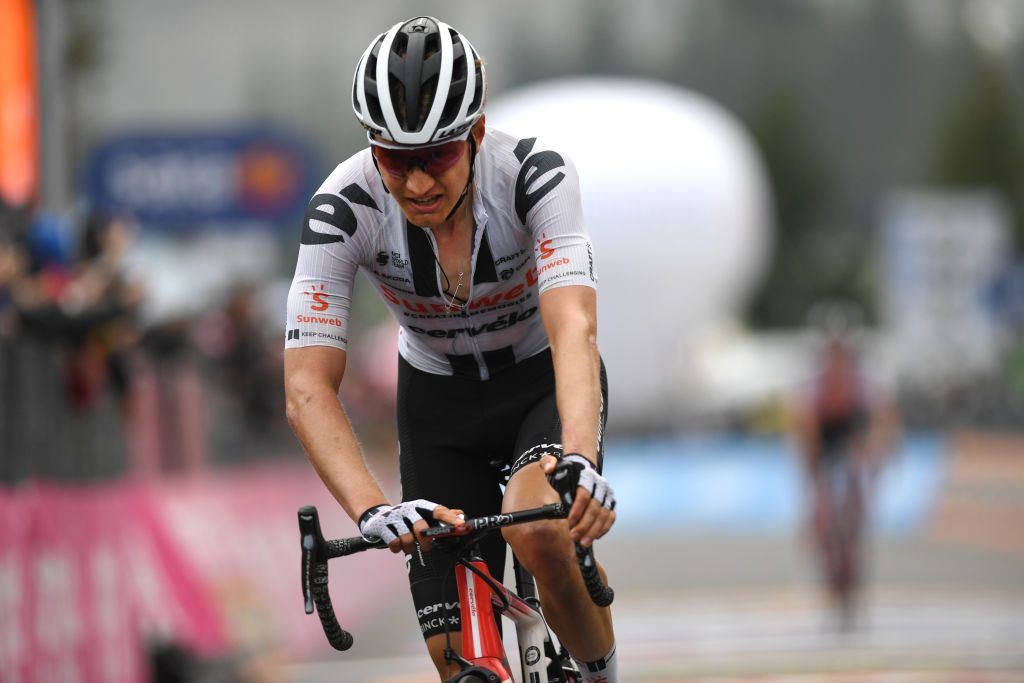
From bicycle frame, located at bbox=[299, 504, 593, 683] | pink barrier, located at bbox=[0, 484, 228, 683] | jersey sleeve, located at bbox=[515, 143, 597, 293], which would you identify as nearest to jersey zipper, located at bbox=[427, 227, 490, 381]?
jersey sleeve, located at bbox=[515, 143, 597, 293]

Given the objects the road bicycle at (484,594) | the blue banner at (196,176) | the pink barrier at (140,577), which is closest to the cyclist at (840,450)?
the pink barrier at (140,577)

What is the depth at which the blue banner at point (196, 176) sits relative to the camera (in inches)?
548

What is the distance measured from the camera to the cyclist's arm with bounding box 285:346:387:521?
4.42m

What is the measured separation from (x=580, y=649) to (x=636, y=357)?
173 feet

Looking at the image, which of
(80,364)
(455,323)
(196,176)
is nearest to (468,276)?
(455,323)

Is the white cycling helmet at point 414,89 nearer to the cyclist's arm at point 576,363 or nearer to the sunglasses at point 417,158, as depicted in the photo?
the sunglasses at point 417,158

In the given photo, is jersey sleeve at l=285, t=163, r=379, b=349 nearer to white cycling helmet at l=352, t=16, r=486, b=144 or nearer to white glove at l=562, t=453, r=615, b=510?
white cycling helmet at l=352, t=16, r=486, b=144

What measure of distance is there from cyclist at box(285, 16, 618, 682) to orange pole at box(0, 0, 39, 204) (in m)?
6.70

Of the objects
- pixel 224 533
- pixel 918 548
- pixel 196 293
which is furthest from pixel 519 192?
pixel 196 293

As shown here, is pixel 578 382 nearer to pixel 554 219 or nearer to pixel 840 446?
pixel 554 219

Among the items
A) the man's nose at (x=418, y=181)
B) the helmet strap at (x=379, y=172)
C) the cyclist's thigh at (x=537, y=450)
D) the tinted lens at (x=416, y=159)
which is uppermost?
the helmet strap at (x=379, y=172)

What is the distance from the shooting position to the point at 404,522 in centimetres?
→ 416

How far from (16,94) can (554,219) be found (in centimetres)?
772

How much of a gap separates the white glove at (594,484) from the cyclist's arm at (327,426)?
0.57m
